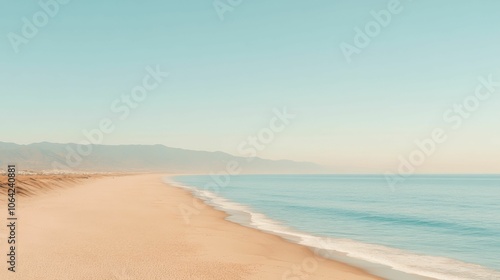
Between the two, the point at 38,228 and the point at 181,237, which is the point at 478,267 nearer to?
the point at 181,237

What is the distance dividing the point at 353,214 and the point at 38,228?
3019cm

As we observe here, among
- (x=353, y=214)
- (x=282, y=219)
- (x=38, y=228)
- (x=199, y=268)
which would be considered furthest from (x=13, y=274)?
(x=353, y=214)

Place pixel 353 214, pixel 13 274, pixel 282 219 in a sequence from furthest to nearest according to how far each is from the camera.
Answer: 1. pixel 353 214
2. pixel 282 219
3. pixel 13 274

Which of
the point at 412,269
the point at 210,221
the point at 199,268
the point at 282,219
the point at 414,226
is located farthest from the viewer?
the point at 282,219

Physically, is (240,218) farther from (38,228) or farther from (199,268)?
(199,268)

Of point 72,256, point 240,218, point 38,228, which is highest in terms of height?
point 240,218

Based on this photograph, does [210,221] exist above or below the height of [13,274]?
above

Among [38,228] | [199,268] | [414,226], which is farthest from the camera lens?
[414,226]

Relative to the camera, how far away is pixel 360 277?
1622 centimetres

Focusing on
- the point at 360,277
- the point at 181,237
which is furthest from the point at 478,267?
the point at 181,237

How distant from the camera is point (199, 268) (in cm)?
1588

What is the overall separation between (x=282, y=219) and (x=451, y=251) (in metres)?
16.0

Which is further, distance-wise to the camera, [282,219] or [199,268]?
[282,219]

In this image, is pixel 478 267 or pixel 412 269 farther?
pixel 478 267
